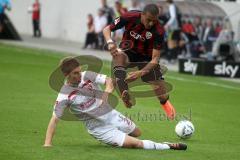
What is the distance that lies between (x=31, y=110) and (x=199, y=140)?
437 cm

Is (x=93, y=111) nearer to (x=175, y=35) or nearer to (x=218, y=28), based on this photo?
(x=175, y=35)

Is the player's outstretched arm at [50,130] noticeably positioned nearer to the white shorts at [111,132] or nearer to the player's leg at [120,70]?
the white shorts at [111,132]

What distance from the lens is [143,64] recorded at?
593 inches

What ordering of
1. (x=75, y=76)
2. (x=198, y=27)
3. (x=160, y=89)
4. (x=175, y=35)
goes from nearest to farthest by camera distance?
(x=75, y=76)
(x=160, y=89)
(x=175, y=35)
(x=198, y=27)

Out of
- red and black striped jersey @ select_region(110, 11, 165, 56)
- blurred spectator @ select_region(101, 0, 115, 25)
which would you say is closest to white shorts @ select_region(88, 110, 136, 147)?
red and black striped jersey @ select_region(110, 11, 165, 56)

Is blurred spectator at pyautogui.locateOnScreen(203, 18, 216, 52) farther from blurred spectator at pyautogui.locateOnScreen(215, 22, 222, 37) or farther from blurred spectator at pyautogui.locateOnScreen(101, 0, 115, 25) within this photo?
blurred spectator at pyautogui.locateOnScreen(101, 0, 115, 25)

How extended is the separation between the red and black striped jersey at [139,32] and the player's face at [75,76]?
121 inches

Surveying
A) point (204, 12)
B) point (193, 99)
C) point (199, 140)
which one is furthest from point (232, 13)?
point (199, 140)

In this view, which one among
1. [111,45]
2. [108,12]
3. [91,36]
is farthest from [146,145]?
[91,36]

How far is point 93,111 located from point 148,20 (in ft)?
9.01

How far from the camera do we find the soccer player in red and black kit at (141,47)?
1409 cm

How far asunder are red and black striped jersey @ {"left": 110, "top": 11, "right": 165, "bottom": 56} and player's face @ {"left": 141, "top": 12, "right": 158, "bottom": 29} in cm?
13

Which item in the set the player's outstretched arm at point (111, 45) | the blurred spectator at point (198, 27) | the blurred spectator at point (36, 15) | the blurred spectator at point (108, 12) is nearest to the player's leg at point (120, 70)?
the player's outstretched arm at point (111, 45)

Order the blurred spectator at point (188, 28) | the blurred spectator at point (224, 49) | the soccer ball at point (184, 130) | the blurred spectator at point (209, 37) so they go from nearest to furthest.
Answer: the soccer ball at point (184, 130), the blurred spectator at point (224, 49), the blurred spectator at point (188, 28), the blurred spectator at point (209, 37)
